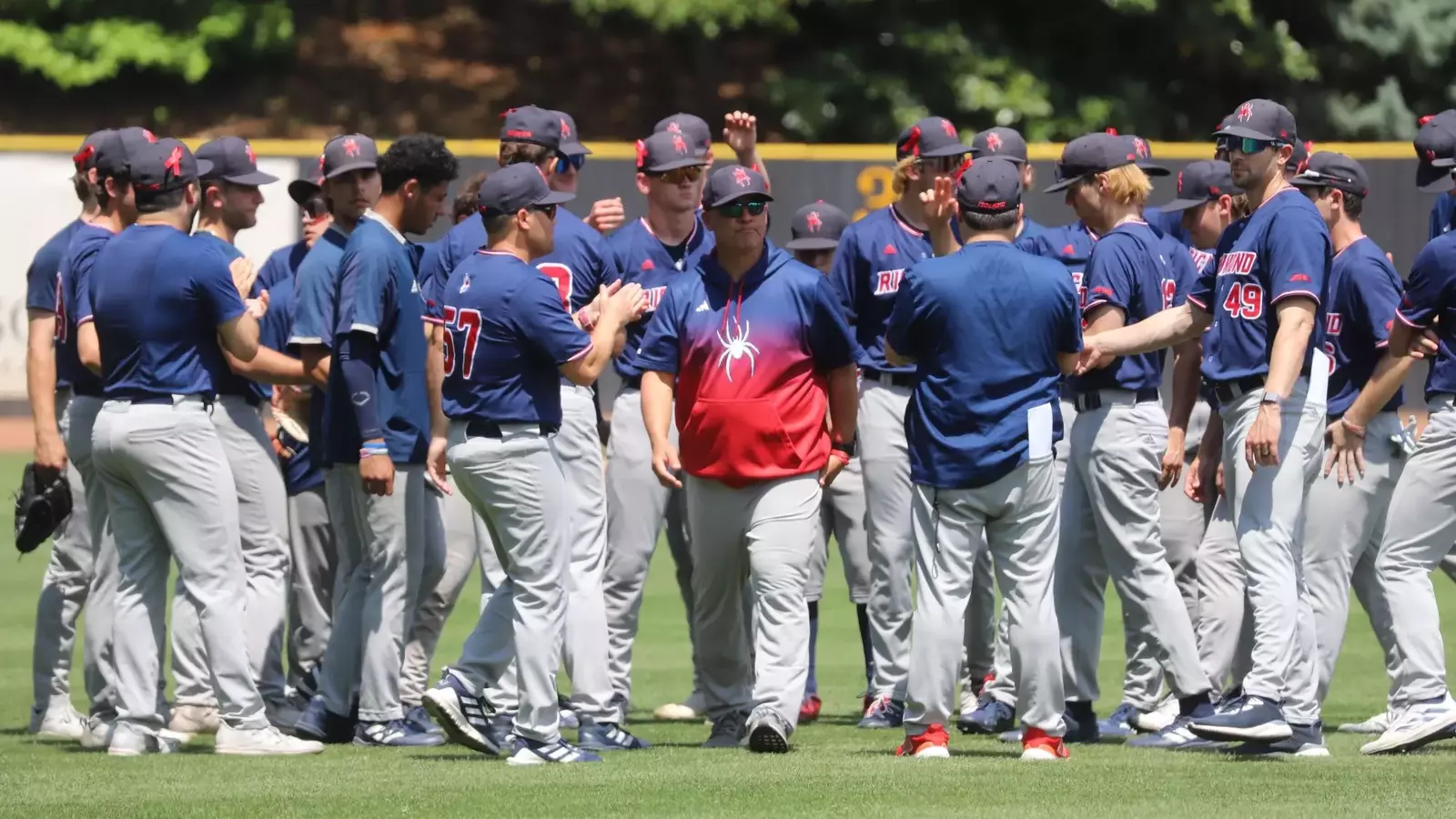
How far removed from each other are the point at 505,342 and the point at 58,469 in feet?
7.40

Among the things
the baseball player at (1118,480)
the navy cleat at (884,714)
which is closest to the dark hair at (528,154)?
the baseball player at (1118,480)

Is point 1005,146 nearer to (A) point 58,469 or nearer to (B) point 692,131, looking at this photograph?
(B) point 692,131

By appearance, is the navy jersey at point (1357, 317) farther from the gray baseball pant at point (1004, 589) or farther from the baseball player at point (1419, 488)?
the gray baseball pant at point (1004, 589)

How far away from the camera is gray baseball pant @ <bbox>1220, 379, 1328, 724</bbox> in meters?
7.88

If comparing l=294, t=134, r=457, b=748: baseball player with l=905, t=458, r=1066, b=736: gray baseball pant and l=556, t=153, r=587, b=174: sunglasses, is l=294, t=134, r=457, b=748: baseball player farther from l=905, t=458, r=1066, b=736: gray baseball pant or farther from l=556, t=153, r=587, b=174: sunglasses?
l=905, t=458, r=1066, b=736: gray baseball pant

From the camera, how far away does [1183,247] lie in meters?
9.22

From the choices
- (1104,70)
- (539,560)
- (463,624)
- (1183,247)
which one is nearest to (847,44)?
(1104,70)

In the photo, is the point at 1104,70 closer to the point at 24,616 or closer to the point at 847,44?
the point at 847,44

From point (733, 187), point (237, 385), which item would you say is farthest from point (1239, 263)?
point (237, 385)

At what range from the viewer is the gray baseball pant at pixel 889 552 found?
938 centimetres

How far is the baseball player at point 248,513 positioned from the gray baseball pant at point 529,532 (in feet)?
3.67

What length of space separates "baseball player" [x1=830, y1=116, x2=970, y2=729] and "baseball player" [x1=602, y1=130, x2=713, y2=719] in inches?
28.1

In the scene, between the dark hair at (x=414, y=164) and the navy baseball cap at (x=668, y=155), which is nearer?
the dark hair at (x=414, y=164)

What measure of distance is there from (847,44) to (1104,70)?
11.0ft
